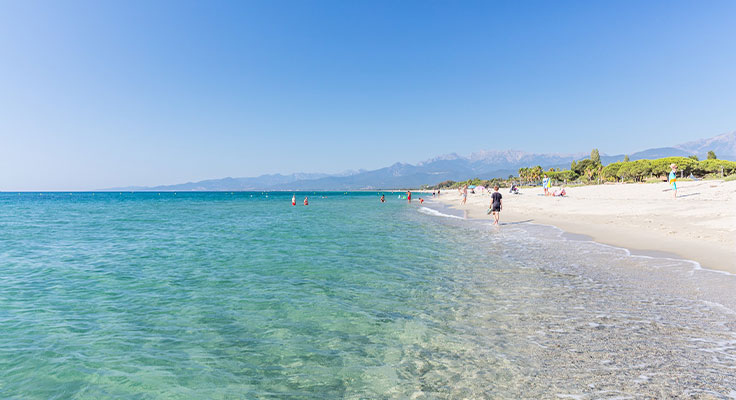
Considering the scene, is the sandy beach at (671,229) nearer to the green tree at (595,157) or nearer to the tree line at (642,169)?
the tree line at (642,169)

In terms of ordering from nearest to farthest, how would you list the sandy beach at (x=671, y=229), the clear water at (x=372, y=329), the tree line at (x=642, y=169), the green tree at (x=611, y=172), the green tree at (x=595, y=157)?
the clear water at (x=372, y=329) < the sandy beach at (x=671, y=229) < the tree line at (x=642, y=169) < the green tree at (x=611, y=172) < the green tree at (x=595, y=157)

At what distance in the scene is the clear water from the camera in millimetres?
4434

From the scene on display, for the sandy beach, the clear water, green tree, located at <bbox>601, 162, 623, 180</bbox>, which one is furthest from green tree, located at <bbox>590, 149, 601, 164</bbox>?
the clear water

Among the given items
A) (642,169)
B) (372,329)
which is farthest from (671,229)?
(642,169)

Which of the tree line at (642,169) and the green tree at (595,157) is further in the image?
the green tree at (595,157)


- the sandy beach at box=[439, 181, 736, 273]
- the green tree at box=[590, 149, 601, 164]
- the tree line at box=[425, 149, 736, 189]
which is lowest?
the sandy beach at box=[439, 181, 736, 273]

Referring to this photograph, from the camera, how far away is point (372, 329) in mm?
6398

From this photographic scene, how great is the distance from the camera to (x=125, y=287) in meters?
9.65

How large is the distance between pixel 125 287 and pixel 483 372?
32.3 feet

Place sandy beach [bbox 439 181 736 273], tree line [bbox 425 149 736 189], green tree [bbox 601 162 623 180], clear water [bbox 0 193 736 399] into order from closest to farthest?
clear water [bbox 0 193 736 399]
sandy beach [bbox 439 181 736 273]
tree line [bbox 425 149 736 189]
green tree [bbox 601 162 623 180]

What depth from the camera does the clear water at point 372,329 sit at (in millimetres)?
4434

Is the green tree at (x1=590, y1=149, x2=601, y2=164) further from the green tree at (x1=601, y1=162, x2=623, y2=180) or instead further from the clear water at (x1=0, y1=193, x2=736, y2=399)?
the clear water at (x1=0, y1=193, x2=736, y2=399)

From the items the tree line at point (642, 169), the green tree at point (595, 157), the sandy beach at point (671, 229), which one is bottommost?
the sandy beach at point (671, 229)

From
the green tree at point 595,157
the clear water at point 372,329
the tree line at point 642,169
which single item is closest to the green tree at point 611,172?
the tree line at point 642,169
